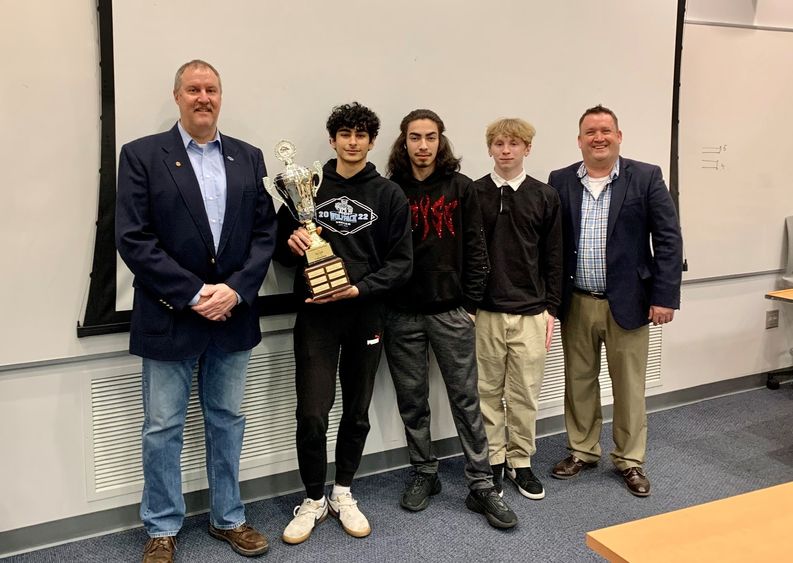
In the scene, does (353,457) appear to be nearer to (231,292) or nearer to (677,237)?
(231,292)

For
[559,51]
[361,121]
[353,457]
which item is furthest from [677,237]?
[353,457]

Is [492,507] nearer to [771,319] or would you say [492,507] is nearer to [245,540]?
[245,540]

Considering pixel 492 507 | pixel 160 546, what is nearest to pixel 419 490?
pixel 492 507

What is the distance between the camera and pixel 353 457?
2.62 metres

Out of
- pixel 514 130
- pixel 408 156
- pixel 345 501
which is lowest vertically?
pixel 345 501

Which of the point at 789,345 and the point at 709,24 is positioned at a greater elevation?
the point at 709,24

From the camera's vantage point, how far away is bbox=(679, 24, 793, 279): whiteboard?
3783 mm

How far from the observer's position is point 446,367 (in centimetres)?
269

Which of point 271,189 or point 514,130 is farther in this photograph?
point 514,130

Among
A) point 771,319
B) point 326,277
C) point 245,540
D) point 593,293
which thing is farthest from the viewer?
point 771,319

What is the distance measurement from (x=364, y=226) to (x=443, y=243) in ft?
1.16

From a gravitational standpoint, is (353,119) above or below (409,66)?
below

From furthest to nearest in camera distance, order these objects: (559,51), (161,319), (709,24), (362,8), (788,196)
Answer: (788,196), (709,24), (559,51), (362,8), (161,319)

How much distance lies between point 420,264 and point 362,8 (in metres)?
1.13
